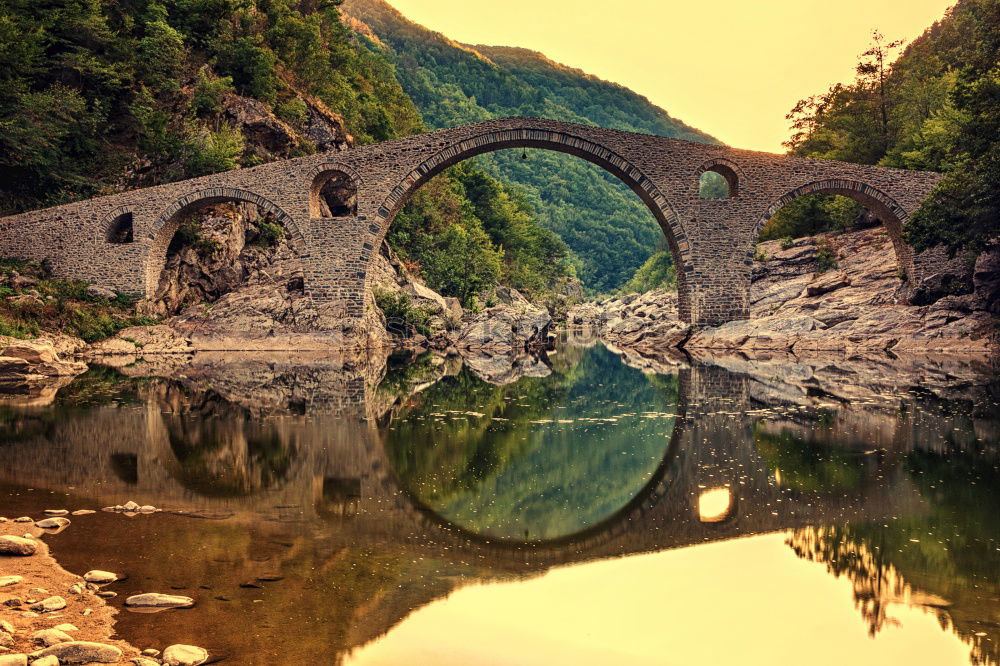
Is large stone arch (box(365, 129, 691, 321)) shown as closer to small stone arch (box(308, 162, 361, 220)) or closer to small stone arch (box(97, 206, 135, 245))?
small stone arch (box(308, 162, 361, 220))

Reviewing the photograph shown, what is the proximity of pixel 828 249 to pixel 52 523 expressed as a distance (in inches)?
1171

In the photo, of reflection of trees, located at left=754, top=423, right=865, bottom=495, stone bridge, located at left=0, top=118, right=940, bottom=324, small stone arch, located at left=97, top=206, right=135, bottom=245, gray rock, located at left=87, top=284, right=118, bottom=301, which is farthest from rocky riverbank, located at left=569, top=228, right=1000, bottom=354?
small stone arch, located at left=97, top=206, right=135, bottom=245

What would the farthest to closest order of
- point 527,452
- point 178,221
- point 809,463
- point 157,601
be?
point 178,221 → point 527,452 → point 809,463 → point 157,601

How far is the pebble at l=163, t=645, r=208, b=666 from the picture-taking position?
330 centimetres

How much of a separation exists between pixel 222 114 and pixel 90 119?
15.2 ft

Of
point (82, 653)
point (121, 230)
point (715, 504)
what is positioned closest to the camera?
point (82, 653)

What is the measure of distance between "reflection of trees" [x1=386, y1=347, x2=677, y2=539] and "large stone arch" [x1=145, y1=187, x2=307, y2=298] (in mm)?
12984

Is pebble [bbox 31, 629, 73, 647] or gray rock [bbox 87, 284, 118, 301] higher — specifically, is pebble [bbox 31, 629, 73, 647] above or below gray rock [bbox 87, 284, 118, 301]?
below

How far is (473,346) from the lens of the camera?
28.5 meters

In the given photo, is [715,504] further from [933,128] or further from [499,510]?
[933,128]

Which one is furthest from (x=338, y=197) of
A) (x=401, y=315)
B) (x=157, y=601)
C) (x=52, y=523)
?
(x=157, y=601)

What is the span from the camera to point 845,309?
2572 centimetres

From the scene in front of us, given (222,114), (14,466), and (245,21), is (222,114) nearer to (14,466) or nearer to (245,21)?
(245,21)

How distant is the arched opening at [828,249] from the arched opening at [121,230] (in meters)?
20.6
